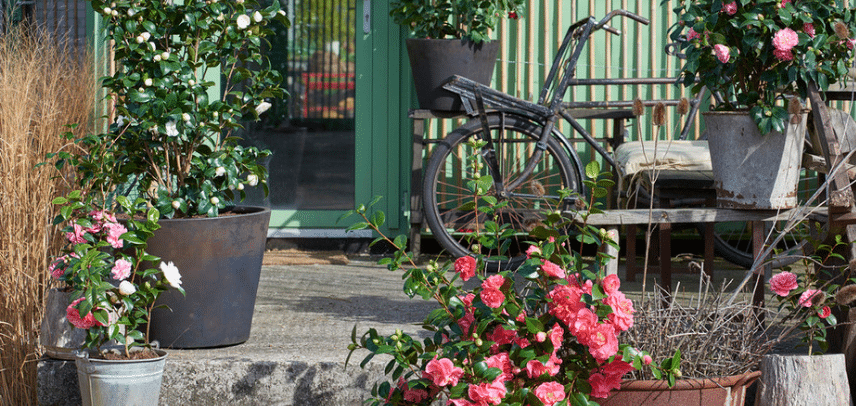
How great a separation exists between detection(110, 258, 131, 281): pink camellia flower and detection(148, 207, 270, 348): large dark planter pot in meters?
0.29

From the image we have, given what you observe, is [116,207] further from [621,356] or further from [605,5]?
[605,5]

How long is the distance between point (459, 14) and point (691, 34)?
1.69 m

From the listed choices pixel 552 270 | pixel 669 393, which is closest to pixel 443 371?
pixel 552 270

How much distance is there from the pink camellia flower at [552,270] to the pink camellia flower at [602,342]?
147mm

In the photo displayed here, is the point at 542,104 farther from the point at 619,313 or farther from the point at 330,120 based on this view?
the point at 619,313

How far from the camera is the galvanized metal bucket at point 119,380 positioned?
2.25 metres

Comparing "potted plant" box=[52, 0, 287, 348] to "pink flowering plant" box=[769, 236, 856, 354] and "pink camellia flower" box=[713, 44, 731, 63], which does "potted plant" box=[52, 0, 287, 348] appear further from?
"pink flowering plant" box=[769, 236, 856, 354]

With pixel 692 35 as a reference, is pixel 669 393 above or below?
below

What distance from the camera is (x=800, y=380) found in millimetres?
2086

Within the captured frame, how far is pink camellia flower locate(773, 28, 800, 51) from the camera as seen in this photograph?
2.46 m

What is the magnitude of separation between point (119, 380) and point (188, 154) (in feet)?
2.67

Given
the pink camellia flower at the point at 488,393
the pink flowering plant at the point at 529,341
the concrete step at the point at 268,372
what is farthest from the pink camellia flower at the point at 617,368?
the concrete step at the point at 268,372

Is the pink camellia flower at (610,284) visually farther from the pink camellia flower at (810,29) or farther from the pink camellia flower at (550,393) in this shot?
the pink camellia flower at (810,29)

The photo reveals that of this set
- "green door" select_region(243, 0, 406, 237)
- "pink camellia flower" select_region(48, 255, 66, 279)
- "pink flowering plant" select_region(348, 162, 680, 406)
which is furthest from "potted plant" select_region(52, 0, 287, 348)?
"green door" select_region(243, 0, 406, 237)
